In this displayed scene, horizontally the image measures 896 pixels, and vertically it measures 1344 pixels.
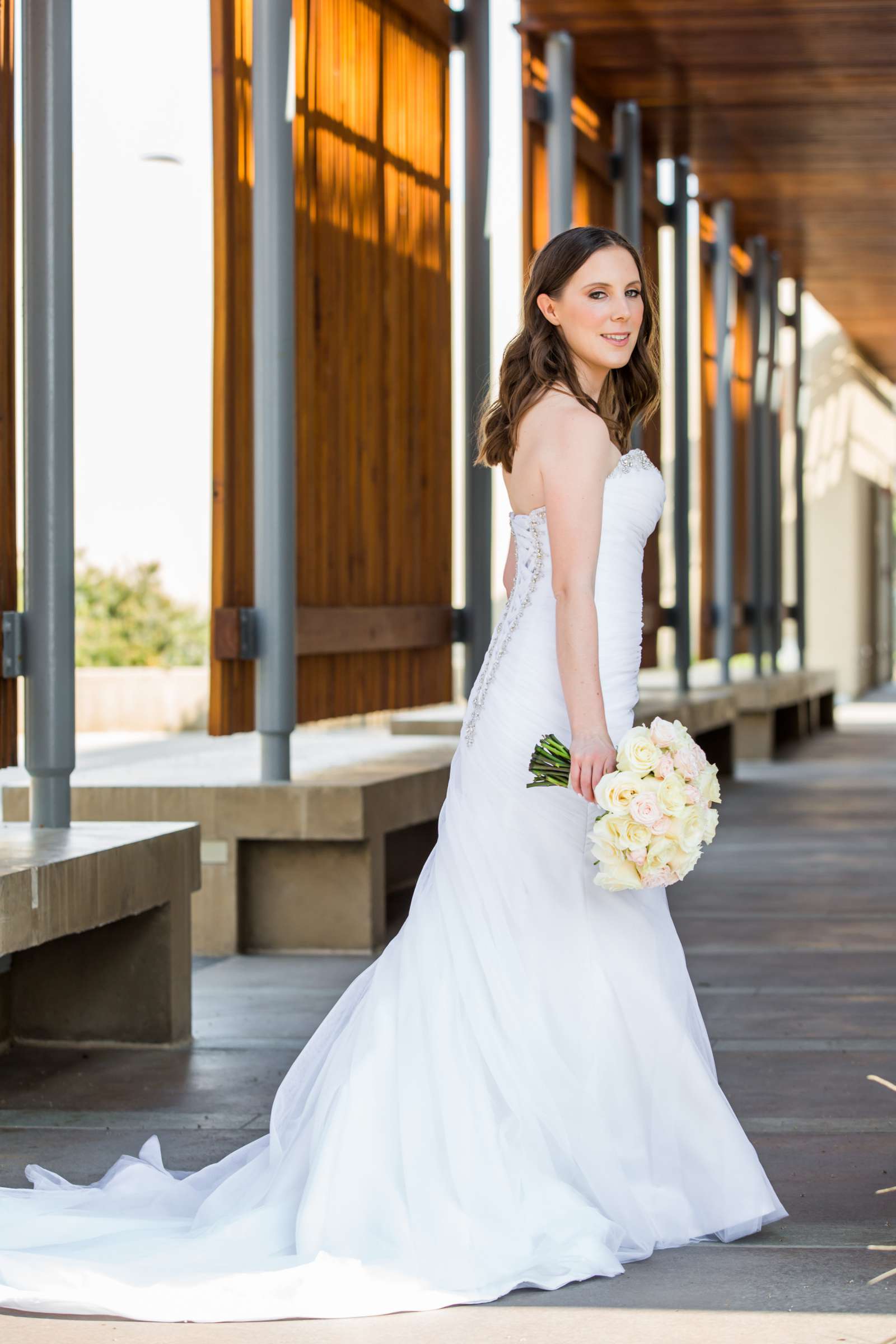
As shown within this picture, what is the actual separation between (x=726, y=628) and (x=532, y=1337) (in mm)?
12223

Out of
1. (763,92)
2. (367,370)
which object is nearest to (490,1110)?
(367,370)

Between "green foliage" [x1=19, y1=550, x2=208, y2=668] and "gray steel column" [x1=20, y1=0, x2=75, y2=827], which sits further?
"green foliage" [x1=19, y1=550, x2=208, y2=668]

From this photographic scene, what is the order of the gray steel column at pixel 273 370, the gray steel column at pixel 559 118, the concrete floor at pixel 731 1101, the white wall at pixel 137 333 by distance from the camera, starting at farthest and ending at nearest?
the white wall at pixel 137 333 < the gray steel column at pixel 559 118 < the gray steel column at pixel 273 370 < the concrete floor at pixel 731 1101

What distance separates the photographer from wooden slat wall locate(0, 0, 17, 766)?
182 inches

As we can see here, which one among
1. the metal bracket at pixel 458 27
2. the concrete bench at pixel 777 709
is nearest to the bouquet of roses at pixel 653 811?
the metal bracket at pixel 458 27

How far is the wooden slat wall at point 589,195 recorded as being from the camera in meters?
9.75

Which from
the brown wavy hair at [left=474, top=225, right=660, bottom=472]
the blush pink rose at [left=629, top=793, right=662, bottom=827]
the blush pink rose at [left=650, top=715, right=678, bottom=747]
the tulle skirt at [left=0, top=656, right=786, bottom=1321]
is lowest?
the tulle skirt at [left=0, top=656, right=786, bottom=1321]

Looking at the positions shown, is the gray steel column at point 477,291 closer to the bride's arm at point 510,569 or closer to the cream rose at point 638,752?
the bride's arm at point 510,569

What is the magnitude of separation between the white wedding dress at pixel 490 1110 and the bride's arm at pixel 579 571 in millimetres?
100

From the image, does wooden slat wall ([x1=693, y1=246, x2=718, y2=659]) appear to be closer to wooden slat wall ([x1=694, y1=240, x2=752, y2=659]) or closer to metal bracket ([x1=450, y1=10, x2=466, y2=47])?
wooden slat wall ([x1=694, y1=240, x2=752, y2=659])

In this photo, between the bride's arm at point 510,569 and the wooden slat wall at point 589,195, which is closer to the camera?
the bride's arm at point 510,569

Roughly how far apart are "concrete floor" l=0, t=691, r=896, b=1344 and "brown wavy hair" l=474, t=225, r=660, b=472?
4.73 feet

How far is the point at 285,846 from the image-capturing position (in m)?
6.43

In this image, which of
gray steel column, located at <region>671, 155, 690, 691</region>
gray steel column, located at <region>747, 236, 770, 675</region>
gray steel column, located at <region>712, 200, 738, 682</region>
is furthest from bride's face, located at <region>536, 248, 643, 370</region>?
gray steel column, located at <region>747, 236, 770, 675</region>
